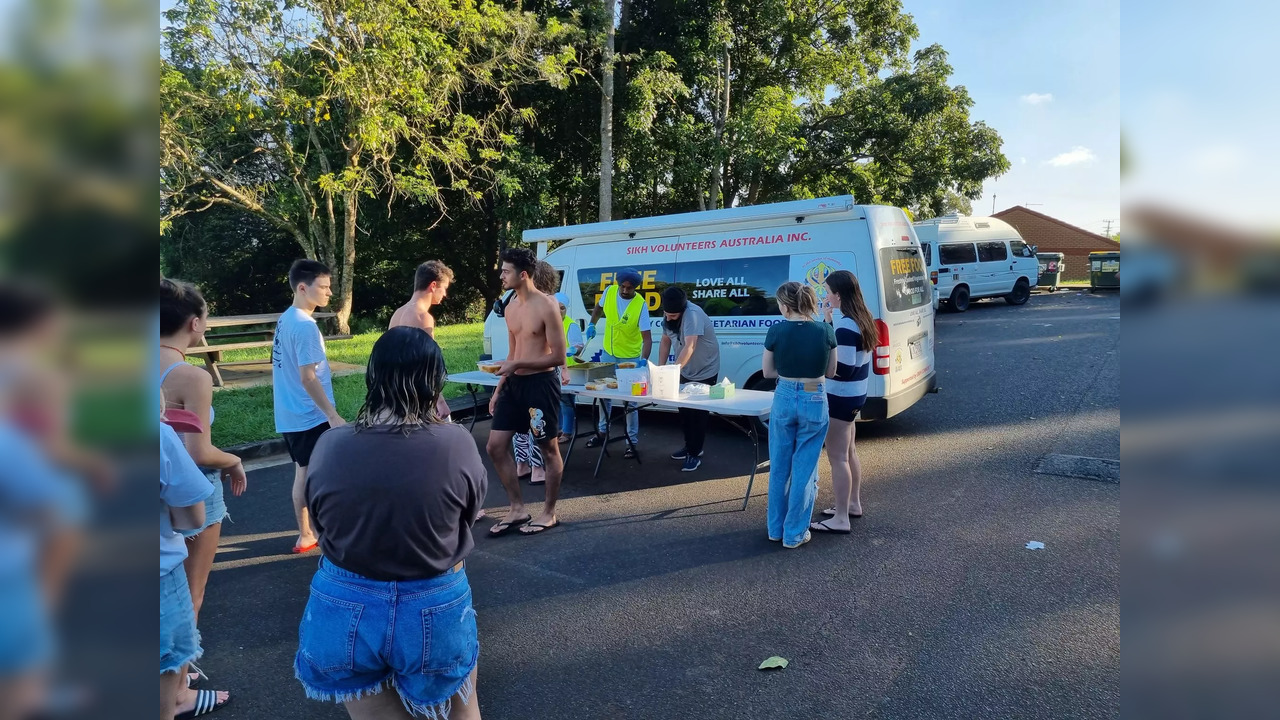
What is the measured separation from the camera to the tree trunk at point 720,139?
17.5 metres

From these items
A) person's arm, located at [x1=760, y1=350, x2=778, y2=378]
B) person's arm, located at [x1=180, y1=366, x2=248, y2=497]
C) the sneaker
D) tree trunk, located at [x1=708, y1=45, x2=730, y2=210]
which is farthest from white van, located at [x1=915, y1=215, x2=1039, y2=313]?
person's arm, located at [x1=180, y1=366, x2=248, y2=497]

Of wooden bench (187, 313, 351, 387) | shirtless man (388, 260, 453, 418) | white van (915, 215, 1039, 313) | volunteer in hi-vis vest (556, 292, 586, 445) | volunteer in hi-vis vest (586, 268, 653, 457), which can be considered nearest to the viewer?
shirtless man (388, 260, 453, 418)

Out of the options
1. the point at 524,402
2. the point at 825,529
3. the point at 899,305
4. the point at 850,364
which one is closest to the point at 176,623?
the point at 524,402

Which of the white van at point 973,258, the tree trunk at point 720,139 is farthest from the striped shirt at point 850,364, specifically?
the white van at point 973,258

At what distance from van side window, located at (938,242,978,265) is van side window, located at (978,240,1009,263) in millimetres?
285

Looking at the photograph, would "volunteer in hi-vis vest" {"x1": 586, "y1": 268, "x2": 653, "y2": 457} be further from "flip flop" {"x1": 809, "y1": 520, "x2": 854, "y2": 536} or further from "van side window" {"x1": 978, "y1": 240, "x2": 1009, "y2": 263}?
"van side window" {"x1": 978, "y1": 240, "x2": 1009, "y2": 263}

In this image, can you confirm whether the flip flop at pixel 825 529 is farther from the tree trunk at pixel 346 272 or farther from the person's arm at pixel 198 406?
the tree trunk at pixel 346 272

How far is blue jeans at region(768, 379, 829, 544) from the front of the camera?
4.48 metres

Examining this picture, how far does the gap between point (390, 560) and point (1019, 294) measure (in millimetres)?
23395

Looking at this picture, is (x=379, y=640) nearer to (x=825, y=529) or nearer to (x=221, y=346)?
(x=825, y=529)

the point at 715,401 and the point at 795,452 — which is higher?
the point at 715,401

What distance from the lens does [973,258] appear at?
20047 mm
